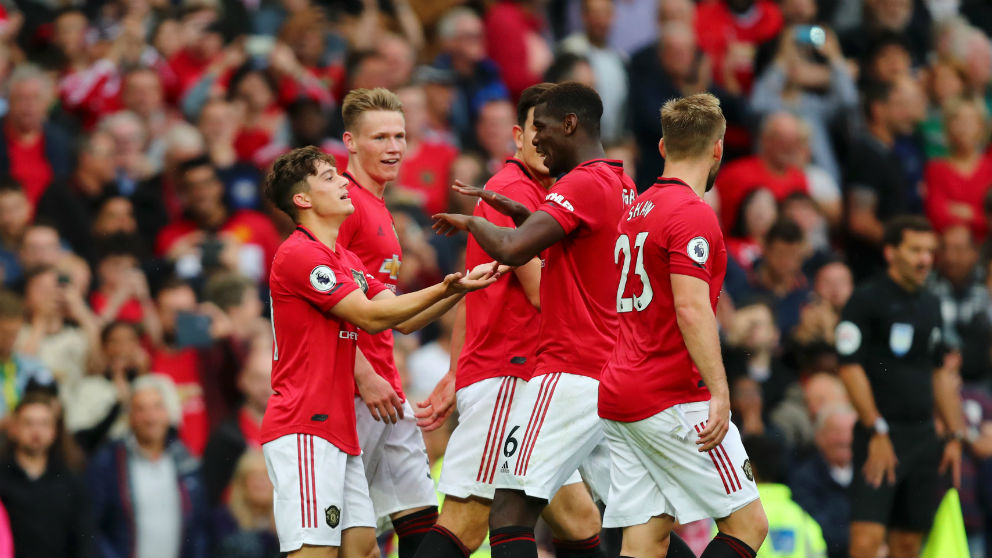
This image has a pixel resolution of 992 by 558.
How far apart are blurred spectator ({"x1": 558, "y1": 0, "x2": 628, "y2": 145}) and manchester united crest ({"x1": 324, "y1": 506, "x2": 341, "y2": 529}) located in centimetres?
768

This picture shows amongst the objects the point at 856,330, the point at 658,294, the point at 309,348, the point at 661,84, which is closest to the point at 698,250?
the point at 658,294

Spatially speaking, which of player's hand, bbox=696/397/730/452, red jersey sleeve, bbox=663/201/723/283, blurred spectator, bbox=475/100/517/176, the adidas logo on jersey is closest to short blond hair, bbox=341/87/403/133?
the adidas logo on jersey

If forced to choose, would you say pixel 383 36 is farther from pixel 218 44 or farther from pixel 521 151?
pixel 521 151

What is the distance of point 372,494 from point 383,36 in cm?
759

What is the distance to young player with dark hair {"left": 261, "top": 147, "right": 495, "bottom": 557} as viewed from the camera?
21.8 ft

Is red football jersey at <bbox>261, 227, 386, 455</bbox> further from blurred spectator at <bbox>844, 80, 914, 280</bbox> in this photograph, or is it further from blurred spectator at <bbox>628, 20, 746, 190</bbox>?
blurred spectator at <bbox>844, 80, 914, 280</bbox>

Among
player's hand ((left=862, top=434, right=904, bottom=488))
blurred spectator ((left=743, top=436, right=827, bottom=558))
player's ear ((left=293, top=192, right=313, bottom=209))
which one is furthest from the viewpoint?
player's hand ((left=862, top=434, right=904, bottom=488))

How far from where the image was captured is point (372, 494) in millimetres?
7398

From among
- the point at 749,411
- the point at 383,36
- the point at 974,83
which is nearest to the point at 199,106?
the point at 383,36

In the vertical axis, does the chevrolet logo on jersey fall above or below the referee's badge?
above

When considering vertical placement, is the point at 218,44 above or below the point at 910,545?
above

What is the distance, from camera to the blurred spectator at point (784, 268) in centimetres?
1266

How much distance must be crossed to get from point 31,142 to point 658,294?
25.0 ft

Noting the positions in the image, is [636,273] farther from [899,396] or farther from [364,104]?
[899,396]
